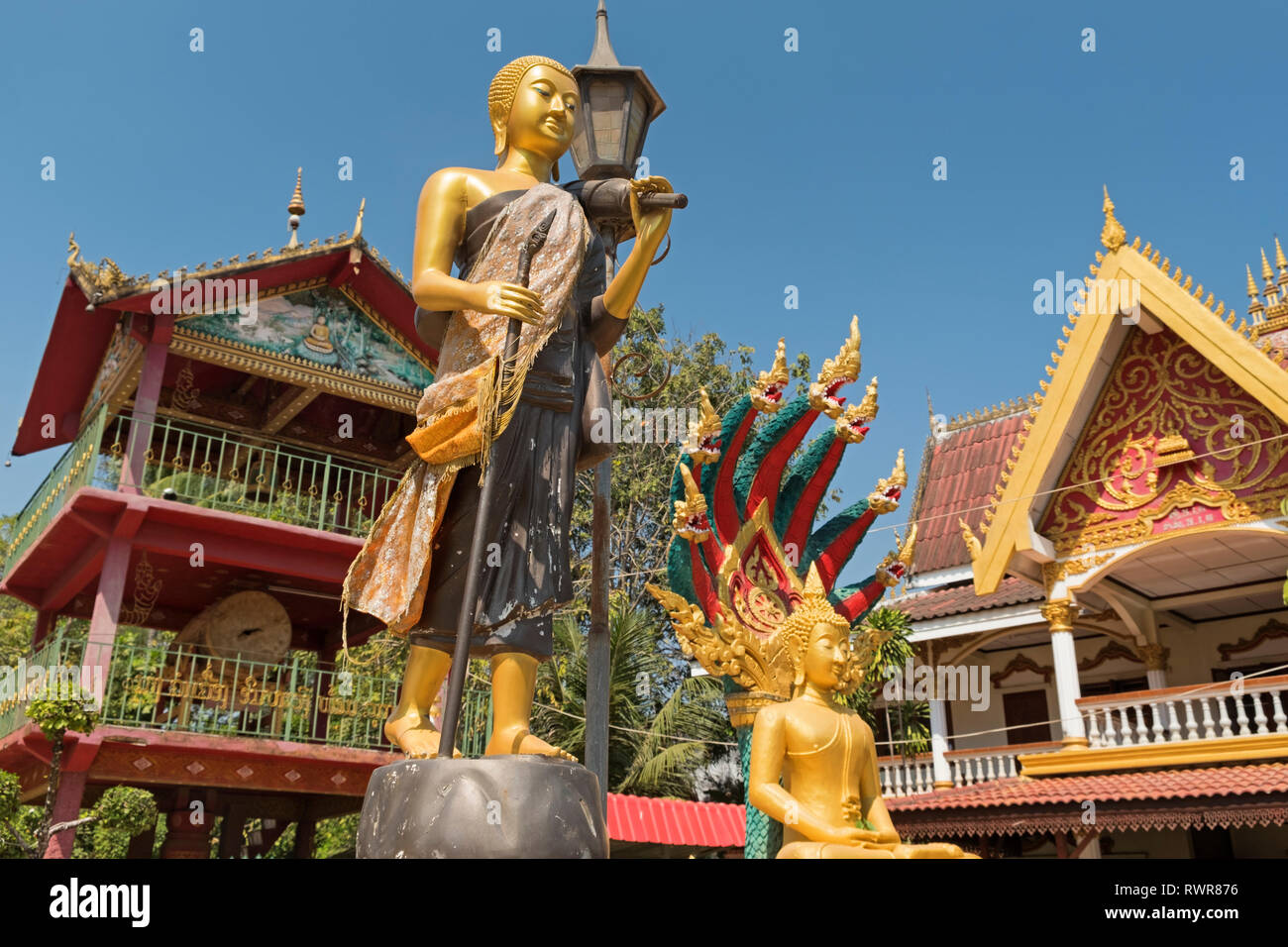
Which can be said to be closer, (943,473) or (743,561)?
(743,561)

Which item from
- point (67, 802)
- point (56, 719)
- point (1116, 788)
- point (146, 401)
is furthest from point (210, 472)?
point (1116, 788)

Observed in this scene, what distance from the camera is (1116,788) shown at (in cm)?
1091

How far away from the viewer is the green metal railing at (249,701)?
31.5 ft

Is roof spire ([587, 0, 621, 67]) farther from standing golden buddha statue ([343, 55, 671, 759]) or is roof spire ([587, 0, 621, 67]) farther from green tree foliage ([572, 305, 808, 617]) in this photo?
green tree foliage ([572, 305, 808, 617])

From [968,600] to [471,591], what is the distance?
12347 millimetres

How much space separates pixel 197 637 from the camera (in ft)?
37.4

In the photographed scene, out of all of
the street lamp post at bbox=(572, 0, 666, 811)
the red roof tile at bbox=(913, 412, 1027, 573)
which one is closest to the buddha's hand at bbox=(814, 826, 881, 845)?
the street lamp post at bbox=(572, 0, 666, 811)

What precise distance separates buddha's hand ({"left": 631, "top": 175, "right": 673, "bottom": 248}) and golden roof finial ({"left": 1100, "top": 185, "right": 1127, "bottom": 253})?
10918 millimetres

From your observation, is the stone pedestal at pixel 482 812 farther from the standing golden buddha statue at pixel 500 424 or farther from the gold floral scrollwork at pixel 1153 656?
the gold floral scrollwork at pixel 1153 656

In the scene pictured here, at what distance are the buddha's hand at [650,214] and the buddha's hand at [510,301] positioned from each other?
446 mm
